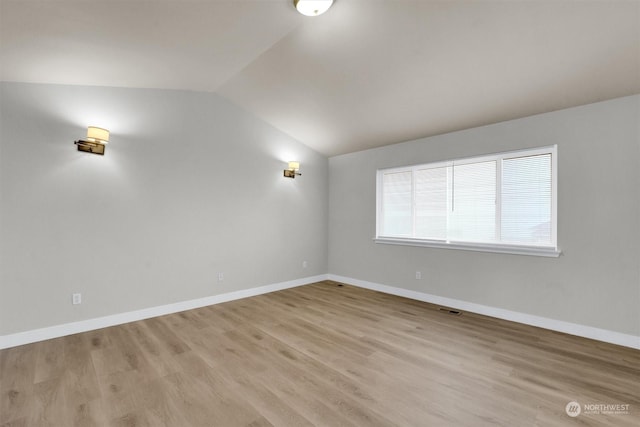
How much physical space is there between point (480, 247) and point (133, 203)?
440 cm

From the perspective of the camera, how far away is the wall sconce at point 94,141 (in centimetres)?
310

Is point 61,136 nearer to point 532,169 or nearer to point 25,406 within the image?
point 25,406

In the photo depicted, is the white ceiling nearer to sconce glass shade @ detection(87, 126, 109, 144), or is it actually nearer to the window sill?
sconce glass shade @ detection(87, 126, 109, 144)

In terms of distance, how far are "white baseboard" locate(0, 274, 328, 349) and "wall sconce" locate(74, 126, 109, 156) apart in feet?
6.24

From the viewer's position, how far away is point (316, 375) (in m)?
2.32

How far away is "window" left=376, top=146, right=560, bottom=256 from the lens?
3344mm

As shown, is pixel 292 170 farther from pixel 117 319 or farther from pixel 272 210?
pixel 117 319

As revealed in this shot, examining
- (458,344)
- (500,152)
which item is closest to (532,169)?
(500,152)

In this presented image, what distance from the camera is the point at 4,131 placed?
280cm

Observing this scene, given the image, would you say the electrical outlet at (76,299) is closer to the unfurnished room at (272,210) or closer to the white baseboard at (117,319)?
the unfurnished room at (272,210)

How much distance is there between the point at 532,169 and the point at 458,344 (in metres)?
2.21

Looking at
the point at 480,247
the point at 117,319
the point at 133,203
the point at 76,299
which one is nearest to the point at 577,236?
the point at 480,247

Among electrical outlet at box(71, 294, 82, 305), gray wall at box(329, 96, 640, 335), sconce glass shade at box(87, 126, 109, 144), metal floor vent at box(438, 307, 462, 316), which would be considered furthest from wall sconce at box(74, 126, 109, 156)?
metal floor vent at box(438, 307, 462, 316)

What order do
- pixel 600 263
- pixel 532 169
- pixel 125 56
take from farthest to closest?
pixel 532 169, pixel 600 263, pixel 125 56
